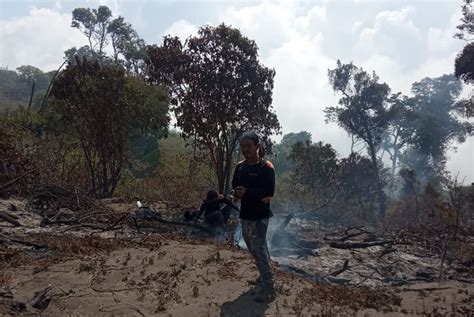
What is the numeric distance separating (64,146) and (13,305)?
1075cm

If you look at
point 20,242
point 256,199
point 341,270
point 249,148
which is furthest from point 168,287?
point 341,270

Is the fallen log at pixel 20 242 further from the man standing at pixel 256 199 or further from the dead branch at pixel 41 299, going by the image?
the man standing at pixel 256 199

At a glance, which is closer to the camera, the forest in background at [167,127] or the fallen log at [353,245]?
the fallen log at [353,245]

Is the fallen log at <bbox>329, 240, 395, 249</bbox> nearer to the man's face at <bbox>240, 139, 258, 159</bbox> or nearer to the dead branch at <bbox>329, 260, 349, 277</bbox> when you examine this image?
the dead branch at <bbox>329, 260, 349, 277</bbox>

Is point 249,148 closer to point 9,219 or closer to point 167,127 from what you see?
point 9,219

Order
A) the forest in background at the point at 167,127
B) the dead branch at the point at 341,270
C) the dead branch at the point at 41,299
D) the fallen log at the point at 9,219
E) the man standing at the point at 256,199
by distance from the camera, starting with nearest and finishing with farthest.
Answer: the dead branch at the point at 41,299 < the man standing at the point at 256,199 < the dead branch at the point at 341,270 < the fallen log at the point at 9,219 < the forest in background at the point at 167,127

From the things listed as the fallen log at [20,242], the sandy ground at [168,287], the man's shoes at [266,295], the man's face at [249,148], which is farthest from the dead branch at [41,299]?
the man's face at [249,148]

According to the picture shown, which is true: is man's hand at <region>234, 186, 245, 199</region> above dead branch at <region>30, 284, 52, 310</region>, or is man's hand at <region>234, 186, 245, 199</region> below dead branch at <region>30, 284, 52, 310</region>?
above

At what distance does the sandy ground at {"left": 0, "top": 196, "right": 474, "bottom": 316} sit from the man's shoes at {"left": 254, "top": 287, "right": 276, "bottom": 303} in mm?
69

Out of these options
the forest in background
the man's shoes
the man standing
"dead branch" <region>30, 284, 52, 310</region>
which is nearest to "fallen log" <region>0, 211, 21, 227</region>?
the forest in background

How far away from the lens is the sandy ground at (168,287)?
4133 mm

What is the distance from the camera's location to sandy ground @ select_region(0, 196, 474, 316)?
13.6 ft

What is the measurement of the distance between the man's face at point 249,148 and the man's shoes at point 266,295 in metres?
1.49

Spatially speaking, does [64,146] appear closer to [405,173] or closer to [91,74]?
[91,74]
